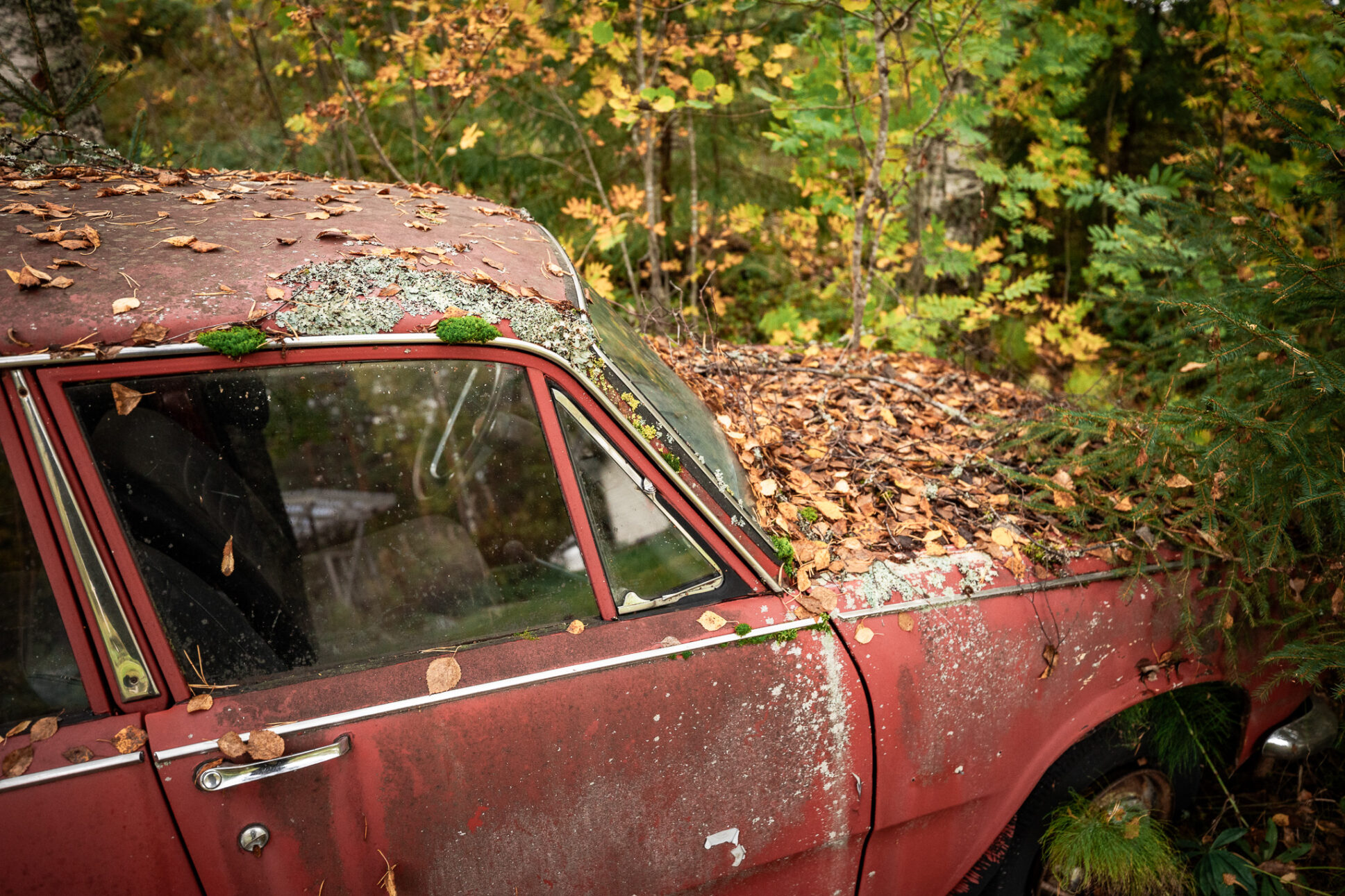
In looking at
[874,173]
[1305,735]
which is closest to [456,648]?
[1305,735]

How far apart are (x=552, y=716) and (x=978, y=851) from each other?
4.39ft

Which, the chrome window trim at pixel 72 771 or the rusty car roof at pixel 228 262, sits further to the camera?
the rusty car roof at pixel 228 262

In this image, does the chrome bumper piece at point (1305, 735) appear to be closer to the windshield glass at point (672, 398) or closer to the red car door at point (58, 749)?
the windshield glass at point (672, 398)

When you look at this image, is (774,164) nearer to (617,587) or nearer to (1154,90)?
(1154,90)

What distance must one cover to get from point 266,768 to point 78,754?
34cm

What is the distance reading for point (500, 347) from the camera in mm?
1602

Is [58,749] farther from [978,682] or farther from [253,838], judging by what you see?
[978,682]

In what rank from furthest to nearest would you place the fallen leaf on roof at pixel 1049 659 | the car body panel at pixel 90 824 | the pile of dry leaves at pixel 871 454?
the pile of dry leaves at pixel 871 454, the fallen leaf on roof at pixel 1049 659, the car body panel at pixel 90 824

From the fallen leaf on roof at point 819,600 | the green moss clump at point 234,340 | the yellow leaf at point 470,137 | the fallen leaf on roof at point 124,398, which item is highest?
the yellow leaf at point 470,137

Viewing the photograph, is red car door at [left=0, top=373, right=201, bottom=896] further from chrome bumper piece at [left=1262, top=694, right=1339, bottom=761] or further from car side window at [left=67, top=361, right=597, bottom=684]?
chrome bumper piece at [left=1262, top=694, right=1339, bottom=761]

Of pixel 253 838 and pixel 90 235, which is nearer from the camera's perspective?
pixel 253 838

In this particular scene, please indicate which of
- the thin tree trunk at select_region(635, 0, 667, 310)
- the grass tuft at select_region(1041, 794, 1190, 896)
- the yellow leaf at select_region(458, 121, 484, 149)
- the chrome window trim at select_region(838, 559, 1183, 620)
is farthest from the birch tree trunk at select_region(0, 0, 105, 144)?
the grass tuft at select_region(1041, 794, 1190, 896)

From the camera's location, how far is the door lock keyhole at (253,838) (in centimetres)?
141

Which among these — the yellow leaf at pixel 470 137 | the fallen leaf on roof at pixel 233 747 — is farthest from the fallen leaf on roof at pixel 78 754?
the yellow leaf at pixel 470 137
